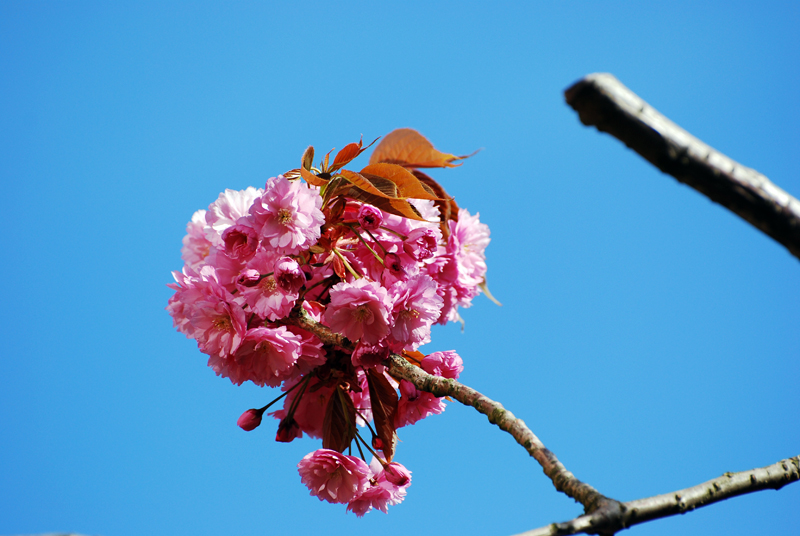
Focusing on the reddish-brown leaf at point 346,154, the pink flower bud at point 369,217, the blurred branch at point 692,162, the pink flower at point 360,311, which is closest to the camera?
the blurred branch at point 692,162

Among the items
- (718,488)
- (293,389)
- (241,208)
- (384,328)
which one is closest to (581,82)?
(718,488)

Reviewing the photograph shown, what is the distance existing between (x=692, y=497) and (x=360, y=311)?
21.4 inches

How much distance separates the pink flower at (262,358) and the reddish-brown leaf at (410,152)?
483 mm

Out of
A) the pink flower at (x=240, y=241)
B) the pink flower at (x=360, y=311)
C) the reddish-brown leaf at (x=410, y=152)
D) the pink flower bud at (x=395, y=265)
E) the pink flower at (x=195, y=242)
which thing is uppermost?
the reddish-brown leaf at (x=410, y=152)

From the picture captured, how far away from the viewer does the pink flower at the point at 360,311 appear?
2.87 feet

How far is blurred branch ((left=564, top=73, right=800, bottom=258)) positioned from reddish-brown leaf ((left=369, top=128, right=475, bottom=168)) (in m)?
0.85

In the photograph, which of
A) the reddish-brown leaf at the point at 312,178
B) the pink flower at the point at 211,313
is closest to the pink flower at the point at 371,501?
the pink flower at the point at 211,313

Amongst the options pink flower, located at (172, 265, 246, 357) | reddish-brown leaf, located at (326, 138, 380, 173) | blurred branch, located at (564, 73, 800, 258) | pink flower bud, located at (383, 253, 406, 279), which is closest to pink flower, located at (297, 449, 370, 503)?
pink flower, located at (172, 265, 246, 357)

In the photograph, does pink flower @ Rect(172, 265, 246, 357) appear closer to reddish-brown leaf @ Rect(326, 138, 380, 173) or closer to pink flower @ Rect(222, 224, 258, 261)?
pink flower @ Rect(222, 224, 258, 261)

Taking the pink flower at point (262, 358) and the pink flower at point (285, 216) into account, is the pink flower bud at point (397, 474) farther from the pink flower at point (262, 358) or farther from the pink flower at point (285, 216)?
the pink flower at point (285, 216)

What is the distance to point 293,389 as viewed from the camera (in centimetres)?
110

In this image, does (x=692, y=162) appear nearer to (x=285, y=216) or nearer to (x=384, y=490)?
(x=285, y=216)

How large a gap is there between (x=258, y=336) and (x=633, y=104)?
719 millimetres

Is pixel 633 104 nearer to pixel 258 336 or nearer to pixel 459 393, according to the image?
pixel 459 393
